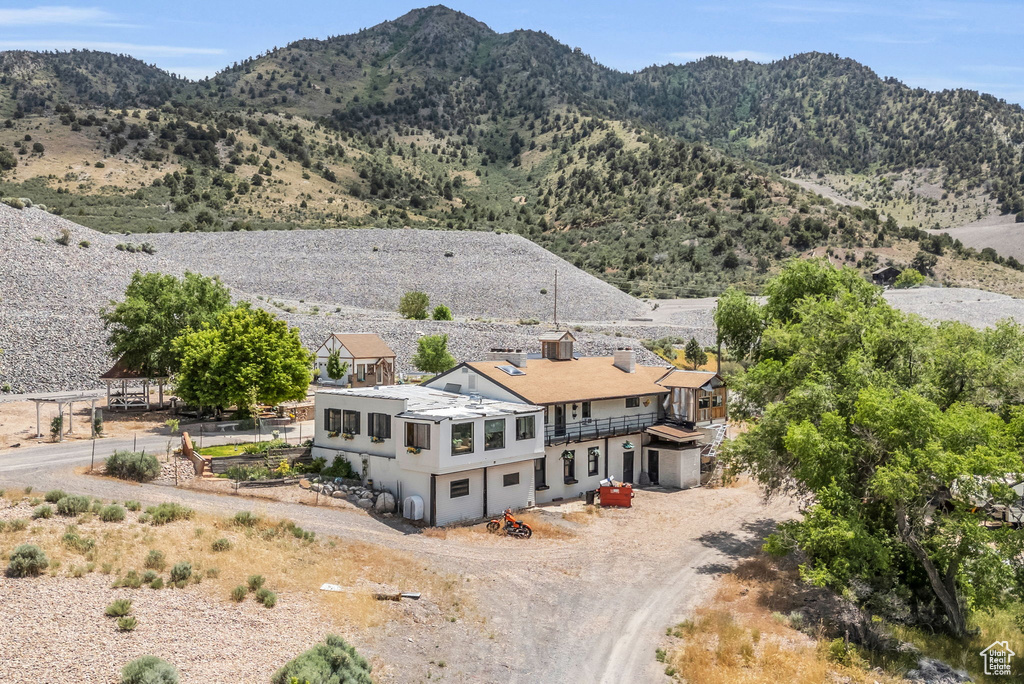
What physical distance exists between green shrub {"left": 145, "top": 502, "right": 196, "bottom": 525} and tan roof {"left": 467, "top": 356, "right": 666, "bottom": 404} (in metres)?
13.4

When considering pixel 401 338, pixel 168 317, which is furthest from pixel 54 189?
pixel 168 317

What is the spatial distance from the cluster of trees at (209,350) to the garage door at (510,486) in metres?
12.4

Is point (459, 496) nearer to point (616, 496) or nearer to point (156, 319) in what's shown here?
point (616, 496)

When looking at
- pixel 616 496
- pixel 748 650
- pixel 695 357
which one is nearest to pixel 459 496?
pixel 616 496

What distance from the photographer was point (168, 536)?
22953 mm

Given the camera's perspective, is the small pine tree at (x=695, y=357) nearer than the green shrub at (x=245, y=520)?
No

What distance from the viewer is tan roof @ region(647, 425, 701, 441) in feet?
120

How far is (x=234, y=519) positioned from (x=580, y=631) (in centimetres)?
1117

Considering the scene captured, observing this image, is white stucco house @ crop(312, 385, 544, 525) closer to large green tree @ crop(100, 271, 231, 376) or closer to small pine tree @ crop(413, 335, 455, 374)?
large green tree @ crop(100, 271, 231, 376)

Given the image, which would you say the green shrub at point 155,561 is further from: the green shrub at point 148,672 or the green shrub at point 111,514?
the green shrub at point 148,672

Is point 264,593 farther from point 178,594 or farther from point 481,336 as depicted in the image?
point 481,336

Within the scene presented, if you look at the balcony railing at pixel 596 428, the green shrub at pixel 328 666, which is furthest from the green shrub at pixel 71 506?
the balcony railing at pixel 596 428

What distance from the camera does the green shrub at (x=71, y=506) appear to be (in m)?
23.7

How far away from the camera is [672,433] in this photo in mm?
36906
